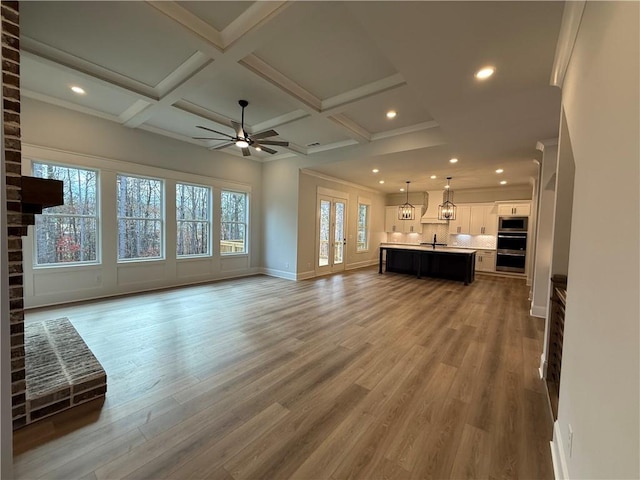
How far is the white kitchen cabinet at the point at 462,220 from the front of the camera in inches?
345

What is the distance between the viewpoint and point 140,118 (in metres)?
4.52

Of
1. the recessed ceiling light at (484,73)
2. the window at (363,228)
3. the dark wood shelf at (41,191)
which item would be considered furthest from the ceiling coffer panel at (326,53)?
the window at (363,228)

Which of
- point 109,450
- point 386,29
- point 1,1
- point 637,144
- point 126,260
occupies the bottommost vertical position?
point 109,450

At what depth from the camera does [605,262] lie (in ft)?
3.36

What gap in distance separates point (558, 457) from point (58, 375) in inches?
137

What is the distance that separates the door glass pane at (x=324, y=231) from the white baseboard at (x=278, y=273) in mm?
1063

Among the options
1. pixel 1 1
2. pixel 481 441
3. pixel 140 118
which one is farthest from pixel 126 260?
pixel 481 441

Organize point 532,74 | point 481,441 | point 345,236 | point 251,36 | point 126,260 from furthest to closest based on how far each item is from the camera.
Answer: point 345,236 → point 126,260 → point 532,74 → point 251,36 → point 481,441

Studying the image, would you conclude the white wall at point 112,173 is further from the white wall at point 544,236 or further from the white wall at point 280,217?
the white wall at point 544,236

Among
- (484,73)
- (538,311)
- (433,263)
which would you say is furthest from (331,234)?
(484,73)

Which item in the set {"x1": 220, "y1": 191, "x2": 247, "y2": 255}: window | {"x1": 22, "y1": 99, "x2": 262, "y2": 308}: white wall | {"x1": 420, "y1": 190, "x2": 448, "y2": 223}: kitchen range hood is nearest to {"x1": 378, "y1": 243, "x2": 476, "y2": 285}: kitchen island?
{"x1": 420, "y1": 190, "x2": 448, "y2": 223}: kitchen range hood

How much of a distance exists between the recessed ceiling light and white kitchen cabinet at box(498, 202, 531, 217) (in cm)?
622

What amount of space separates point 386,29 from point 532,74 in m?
1.73

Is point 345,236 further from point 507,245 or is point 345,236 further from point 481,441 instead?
point 481,441
